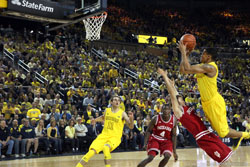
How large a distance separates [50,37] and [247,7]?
25.2 m

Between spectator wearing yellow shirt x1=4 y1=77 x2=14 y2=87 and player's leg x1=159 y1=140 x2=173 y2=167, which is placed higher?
spectator wearing yellow shirt x1=4 y1=77 x2=14 y2=87

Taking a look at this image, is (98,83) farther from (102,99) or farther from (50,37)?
(50,37)

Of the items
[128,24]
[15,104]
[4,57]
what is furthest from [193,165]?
[128,24]

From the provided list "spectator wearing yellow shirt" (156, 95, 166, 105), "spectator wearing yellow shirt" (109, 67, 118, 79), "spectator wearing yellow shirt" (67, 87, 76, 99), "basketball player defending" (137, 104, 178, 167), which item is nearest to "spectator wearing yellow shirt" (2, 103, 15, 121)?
"spectator wearing yellow shirt" (67, 87, 76, 99)

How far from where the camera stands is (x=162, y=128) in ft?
25.1

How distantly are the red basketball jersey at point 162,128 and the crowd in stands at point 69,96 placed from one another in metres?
5.58

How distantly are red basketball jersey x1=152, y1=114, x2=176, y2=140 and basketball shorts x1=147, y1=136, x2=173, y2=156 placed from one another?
80 mm

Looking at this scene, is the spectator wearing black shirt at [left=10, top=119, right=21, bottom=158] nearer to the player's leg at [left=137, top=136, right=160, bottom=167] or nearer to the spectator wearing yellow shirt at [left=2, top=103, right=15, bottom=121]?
the spectator wearing yellow shirt at [left=2, top=103, right=15, bottom=121]

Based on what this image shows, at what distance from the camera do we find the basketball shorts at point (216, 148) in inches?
218

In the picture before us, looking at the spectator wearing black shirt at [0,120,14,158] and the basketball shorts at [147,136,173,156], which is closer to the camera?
the basketball shorts at [147,136,173,156]

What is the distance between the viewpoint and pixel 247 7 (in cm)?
3759

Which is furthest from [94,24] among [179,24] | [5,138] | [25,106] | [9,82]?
[179,24]

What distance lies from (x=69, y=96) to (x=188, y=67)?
400 inches

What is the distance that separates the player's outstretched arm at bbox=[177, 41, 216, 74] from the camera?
5227 millimetres
